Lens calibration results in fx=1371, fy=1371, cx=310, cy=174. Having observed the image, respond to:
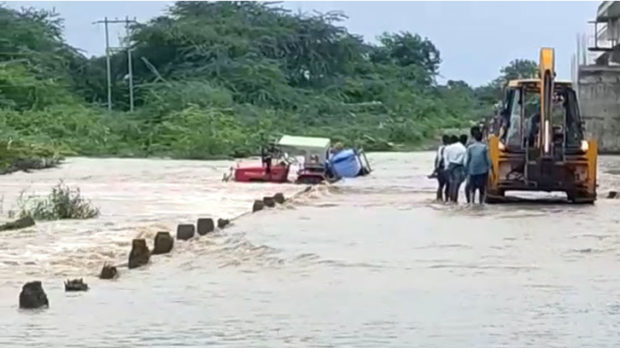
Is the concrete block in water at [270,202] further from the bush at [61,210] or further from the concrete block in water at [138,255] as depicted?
the concrete block in water at [138,255]

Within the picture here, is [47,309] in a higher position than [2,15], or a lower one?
lower

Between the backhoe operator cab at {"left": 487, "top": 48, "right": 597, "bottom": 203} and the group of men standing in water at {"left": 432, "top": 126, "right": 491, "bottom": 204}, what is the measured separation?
39 centimetres

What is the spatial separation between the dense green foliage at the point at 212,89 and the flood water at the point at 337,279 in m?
42.2

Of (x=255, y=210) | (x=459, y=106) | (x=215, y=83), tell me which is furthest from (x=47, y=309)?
(x=459, y=106)

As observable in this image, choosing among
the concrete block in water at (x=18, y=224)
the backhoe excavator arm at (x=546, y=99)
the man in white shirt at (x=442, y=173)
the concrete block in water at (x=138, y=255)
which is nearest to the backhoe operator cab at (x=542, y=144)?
the backhoe excavator arm at (x=546, y=99)

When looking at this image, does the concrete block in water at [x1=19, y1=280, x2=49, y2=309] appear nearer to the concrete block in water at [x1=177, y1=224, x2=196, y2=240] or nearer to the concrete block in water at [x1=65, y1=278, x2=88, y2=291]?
the concrete block in water at [x1=65, y1=278, x2=88, y2=291]

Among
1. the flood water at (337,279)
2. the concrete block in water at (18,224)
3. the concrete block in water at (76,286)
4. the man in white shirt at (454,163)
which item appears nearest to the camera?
the flood water at (337,279)

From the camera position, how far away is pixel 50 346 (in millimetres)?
10789

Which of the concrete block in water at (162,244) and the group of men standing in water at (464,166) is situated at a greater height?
the group of men standing in water at (464,166)

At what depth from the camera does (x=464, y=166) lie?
26859 millimetres

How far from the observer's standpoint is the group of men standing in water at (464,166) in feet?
85.6

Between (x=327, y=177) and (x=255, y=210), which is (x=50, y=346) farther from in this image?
(x=327, y=177)

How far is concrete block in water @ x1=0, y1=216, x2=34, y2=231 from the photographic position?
22922 millimetres

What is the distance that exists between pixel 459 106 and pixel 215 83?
26.6m
